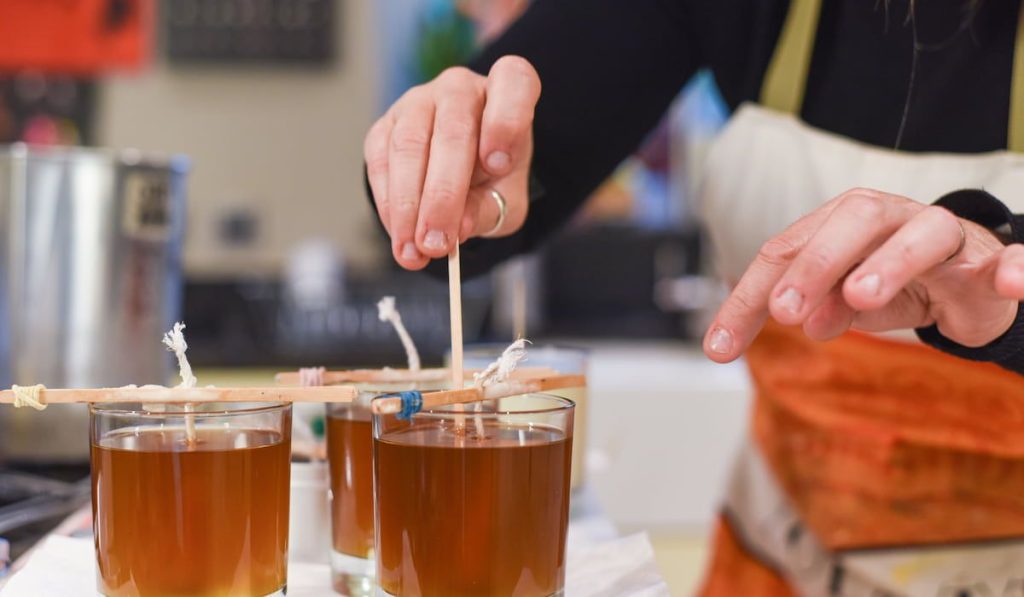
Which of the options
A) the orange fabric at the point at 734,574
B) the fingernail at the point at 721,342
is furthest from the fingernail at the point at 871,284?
the orange fabric at the point at 734,574

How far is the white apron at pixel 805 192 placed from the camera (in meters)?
0.99

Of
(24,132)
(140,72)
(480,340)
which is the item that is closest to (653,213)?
(480,340)

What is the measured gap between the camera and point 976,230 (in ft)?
2.24

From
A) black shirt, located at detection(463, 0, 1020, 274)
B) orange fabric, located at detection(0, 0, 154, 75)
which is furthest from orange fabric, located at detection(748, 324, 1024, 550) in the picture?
orange fabric, located at detection(0, 0, 154, 75)

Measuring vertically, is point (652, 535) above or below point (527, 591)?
below

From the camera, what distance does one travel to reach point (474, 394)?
0.66 m

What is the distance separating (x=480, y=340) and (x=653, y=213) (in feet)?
2.99

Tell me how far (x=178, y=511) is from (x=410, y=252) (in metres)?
0.26

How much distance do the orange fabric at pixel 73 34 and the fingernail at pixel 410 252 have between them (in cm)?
260

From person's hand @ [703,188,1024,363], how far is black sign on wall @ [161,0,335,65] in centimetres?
274

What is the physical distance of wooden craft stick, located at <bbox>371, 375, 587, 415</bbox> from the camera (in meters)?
0.61

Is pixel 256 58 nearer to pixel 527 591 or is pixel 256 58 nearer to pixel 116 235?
pixel 116 235

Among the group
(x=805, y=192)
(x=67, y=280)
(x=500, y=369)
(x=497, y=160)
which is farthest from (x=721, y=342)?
(x=67, y=280)

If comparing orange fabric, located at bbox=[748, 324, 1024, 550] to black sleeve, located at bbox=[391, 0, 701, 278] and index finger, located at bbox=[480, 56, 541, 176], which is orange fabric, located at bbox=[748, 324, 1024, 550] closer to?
black sleeve, located at bbox=[391, 0, 701, 278]
